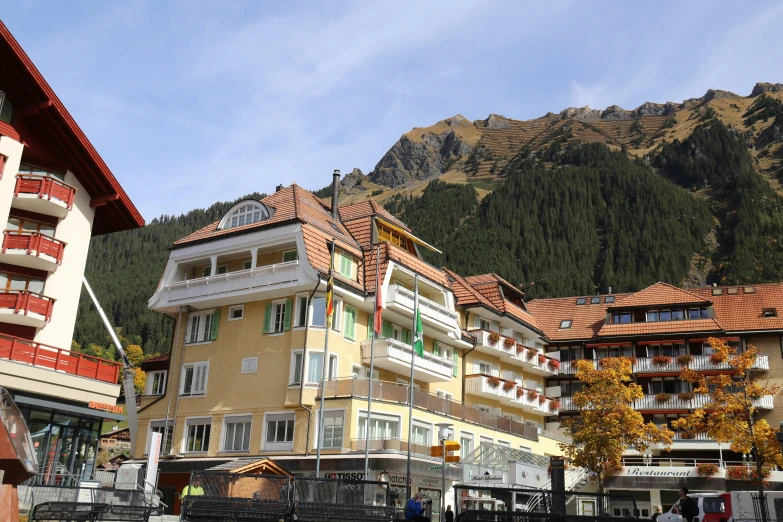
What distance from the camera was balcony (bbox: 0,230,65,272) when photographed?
2991cm

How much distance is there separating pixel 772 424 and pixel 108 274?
169412 mm

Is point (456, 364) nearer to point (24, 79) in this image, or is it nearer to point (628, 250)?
point (24, 79)

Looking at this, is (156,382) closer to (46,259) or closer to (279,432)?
(279,432)

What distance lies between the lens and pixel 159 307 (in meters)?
44.2

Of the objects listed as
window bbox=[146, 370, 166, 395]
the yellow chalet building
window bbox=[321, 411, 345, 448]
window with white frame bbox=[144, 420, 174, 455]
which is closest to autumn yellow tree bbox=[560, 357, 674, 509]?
the yellow chalet building

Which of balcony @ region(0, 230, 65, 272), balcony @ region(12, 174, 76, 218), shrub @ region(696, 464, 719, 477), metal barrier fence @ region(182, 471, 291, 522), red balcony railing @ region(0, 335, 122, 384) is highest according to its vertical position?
balcony @ region(12, 174, 76, 218)

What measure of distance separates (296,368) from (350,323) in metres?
4.08

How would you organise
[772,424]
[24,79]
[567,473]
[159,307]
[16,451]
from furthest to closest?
1. [772,424]
2. [567,473]
3. [159,307]
4. [24,79]
5. [16,451]

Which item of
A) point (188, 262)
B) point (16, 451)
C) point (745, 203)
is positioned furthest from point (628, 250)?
point (16, 451)

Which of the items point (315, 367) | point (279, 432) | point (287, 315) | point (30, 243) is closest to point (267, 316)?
point (287, 315)

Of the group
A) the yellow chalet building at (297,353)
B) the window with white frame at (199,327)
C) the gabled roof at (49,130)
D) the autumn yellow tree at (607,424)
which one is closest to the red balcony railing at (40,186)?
the gabled roof at (49,130)

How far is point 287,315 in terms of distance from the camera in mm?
40062

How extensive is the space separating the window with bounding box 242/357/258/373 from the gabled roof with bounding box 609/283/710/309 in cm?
3177

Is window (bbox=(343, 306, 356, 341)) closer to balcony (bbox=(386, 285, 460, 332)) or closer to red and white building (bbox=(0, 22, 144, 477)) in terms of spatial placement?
balcony (bbox=(386, 285, 460, 332))
